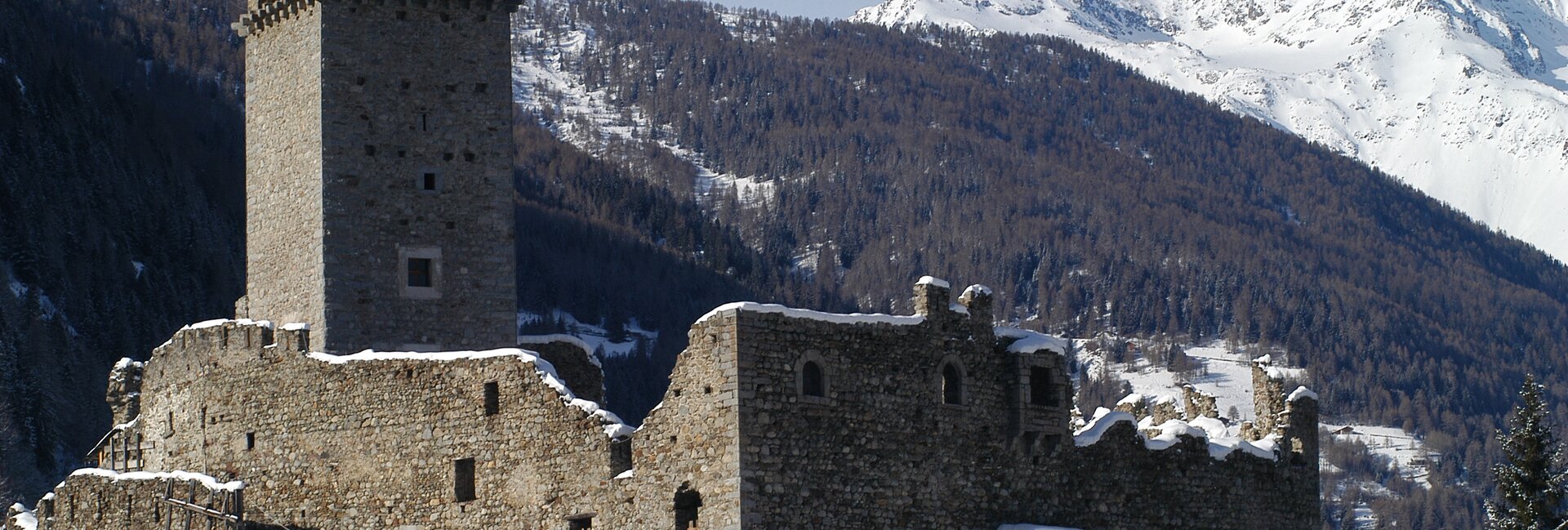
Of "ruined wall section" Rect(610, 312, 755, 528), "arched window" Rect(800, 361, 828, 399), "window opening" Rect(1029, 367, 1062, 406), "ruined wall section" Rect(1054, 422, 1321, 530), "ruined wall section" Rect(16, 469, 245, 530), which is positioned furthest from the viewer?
"ruined wall section" Rect(16, 469, 245, 530)

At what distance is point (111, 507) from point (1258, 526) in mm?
22241

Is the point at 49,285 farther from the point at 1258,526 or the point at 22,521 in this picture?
the point at 1258,526

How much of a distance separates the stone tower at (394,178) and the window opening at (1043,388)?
10974mm

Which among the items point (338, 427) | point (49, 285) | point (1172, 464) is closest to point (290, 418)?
point (338, 427)

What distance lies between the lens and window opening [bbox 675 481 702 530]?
45.2m

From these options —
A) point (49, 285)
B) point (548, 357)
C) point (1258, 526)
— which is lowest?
point (1258, 526)

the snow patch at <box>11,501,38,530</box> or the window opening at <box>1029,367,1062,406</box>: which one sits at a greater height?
the window opening at <box>1029,367,1062,406</box>

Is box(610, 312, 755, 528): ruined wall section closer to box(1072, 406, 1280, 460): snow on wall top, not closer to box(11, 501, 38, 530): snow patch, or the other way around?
box(1072, 406, 1280, 460): snow on wall top

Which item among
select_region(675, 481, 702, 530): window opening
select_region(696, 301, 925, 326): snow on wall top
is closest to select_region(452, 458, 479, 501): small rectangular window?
select_region(675, 481, 702, 530): window opening

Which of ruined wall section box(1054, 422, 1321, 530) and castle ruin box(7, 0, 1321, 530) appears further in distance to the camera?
ruined wall section box(1054, 422, 1321, 530)

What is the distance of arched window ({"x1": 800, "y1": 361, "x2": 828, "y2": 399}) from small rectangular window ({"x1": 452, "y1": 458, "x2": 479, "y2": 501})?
6.82 metres

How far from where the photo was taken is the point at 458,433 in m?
48.8

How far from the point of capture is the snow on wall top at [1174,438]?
51.4 metres

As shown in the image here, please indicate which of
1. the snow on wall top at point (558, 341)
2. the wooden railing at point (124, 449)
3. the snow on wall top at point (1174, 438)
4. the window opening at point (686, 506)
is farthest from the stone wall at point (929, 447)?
the wooden railing at point (124, 449)
